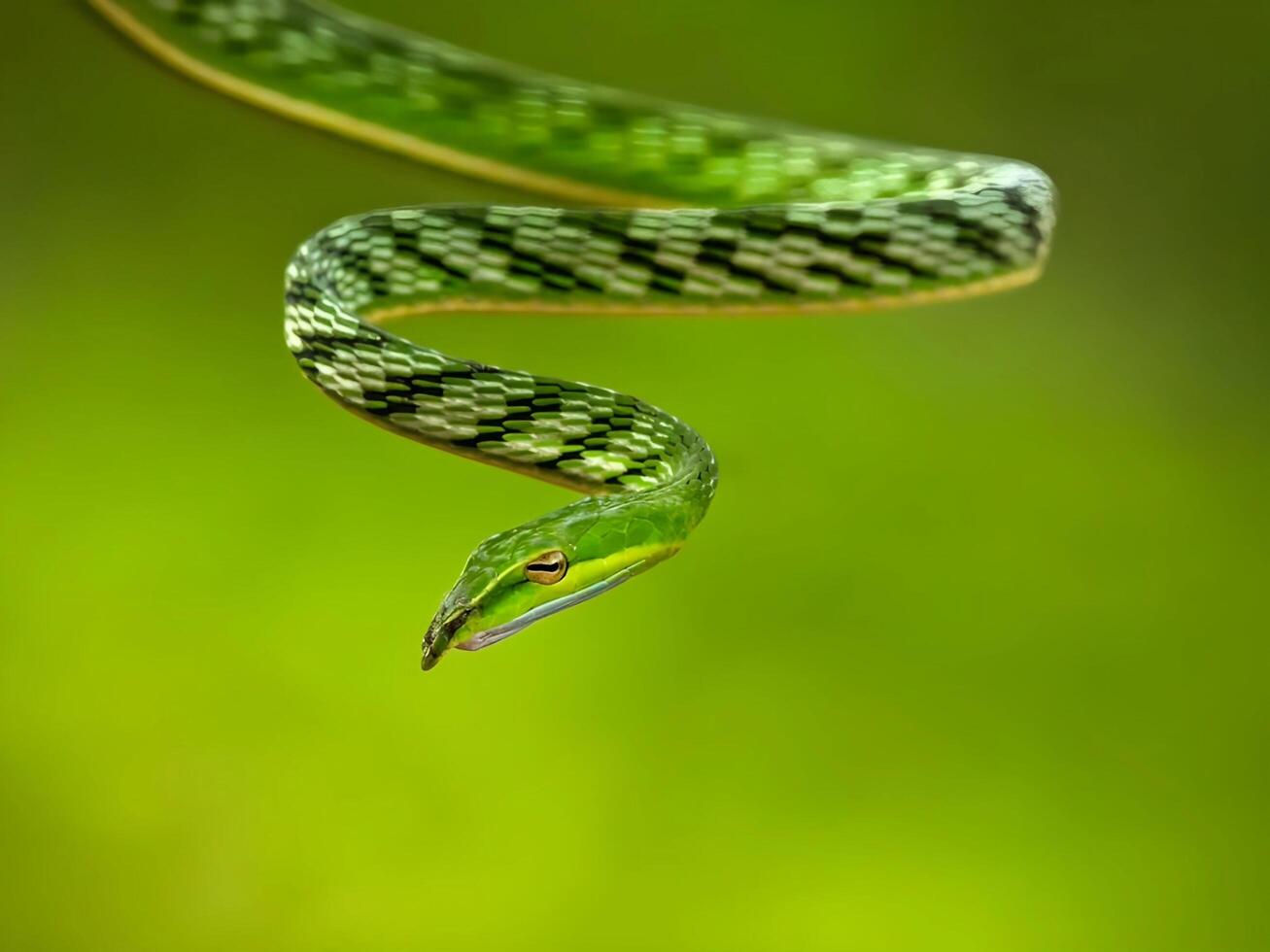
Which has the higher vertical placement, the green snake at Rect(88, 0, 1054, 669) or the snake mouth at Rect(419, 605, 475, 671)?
the green snake at Rect(88, 0, 1054, 669)

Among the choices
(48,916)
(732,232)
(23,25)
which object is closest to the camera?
(48,916)


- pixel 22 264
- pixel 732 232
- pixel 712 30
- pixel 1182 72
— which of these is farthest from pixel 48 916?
pixel 1182 72

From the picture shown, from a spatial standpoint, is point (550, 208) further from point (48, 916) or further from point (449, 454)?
point (48, 916)

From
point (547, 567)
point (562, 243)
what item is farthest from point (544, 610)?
point (562, 243)

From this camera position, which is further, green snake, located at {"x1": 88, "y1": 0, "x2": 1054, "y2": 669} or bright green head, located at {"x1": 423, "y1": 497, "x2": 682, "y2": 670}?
green snake, located at {"x1": 88, "y1": 0, "x2": 1054, "y2": 669}

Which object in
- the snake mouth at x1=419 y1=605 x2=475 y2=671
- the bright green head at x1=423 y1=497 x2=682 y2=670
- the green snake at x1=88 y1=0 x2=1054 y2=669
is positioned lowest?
the snake mouth at x1=419 y1=605 x2=475 y2=671

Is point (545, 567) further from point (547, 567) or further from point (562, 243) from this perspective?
point (562, 243)
